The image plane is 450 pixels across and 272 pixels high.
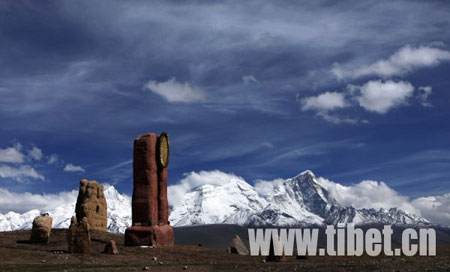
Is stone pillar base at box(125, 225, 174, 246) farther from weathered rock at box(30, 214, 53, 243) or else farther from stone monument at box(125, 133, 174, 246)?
weathered rock at box(30, 214, 53, 243)

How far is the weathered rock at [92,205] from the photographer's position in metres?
79.0

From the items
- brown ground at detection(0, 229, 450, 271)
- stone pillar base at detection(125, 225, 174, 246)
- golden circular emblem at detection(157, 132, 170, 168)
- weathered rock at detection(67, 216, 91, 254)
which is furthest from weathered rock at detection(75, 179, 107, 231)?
weathered rock at detection(67, 216, 91, 254)

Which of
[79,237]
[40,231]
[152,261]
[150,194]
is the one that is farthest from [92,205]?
[152,261]

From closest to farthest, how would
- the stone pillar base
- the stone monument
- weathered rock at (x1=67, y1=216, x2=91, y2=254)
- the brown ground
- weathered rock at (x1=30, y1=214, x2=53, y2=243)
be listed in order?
the brown ground, weathered rock at (x1=67, y1=216, x2=91, y2=254), weathered rock at (x1=30, y1=214, x2=53, y2=243), the stone pillar base, the stone monument

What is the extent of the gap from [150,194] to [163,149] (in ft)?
17.8

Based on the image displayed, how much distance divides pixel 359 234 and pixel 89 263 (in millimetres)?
25594

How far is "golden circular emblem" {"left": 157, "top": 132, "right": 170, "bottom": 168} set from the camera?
62.1m

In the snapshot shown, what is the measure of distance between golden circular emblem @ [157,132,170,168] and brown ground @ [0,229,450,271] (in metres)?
9.73

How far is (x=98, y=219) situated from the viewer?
8162 cm

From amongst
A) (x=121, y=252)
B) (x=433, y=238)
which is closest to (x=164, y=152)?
(x=121, y=252)

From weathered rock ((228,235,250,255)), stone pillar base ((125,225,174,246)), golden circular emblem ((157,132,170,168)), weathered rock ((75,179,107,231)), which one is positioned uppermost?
golden circular emblem ((157,132,170,168))

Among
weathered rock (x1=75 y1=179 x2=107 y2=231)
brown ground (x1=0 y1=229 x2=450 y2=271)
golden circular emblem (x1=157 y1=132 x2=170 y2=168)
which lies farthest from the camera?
weathered rock (x1=75 y1=179 x2=107 y2=231)

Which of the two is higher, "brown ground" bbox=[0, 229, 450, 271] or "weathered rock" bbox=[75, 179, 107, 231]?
"weathered rock" bbox=[75, 179, 107, 231]

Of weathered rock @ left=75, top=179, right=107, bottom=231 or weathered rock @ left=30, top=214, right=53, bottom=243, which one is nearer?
weathered rock @ left=30, top=214, right=53, bottom=243
